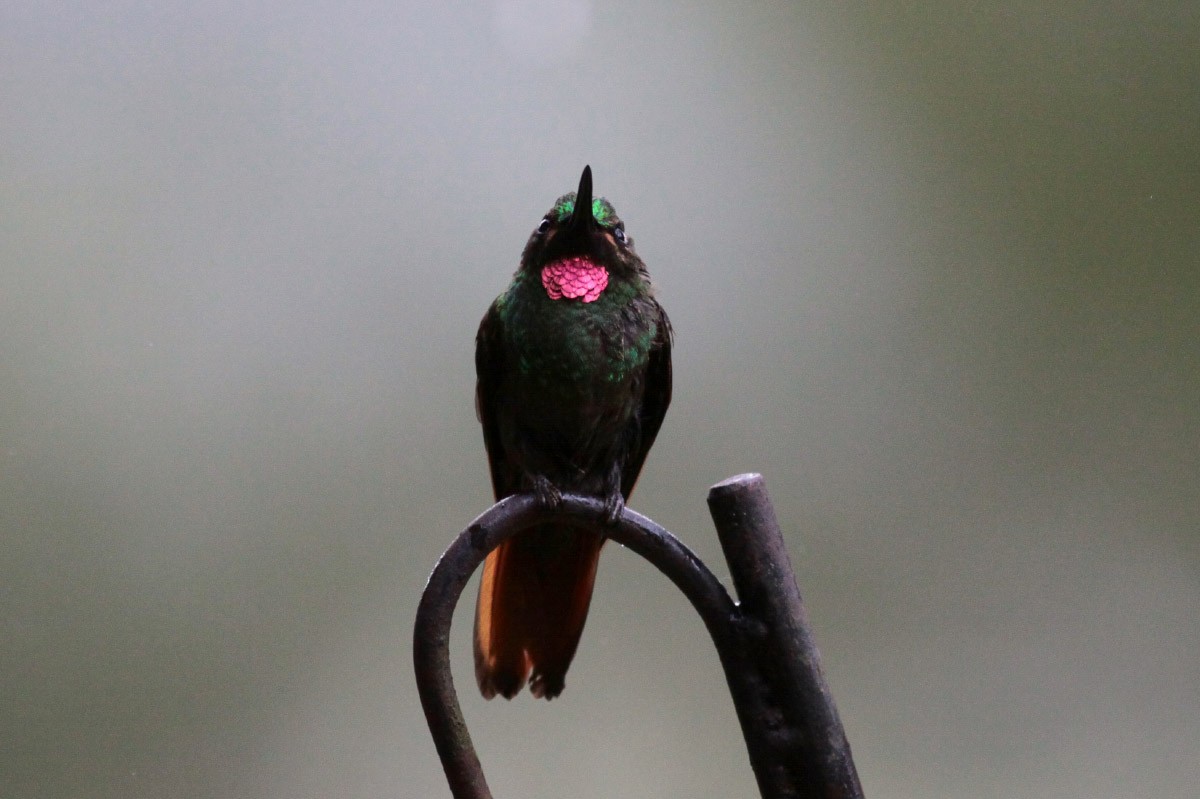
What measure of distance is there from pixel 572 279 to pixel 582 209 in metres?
0.09

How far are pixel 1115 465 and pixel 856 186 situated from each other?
65 cm

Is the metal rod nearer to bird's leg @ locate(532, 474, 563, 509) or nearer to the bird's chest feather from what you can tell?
bird's leg @ locate(532, 474, 563, 509)

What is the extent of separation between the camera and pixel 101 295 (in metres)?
1.66

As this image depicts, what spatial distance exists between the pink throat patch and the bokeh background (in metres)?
0.57

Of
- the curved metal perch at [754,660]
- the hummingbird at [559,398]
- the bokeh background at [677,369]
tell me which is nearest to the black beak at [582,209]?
the hummingbird at [559,398]

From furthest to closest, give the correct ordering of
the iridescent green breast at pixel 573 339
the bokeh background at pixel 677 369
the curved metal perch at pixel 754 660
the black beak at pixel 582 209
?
the bokeh background at pixel 677 369, the iridescent green breast at pixel 573 339, the black beak at pixel 582 209, the curved metal perch at pixel 754 660

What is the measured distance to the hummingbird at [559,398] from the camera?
1152 millimetres

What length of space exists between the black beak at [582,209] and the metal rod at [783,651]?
1.30ft

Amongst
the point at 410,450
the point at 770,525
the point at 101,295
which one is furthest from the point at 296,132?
the point at 770,525

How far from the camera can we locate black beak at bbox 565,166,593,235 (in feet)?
3.59

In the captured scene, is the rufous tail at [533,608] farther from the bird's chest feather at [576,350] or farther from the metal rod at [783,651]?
the metal rod at [783,651]

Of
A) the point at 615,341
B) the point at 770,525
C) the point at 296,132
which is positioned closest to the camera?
the point at 770,525

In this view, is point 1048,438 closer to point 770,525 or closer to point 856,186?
point 856,186

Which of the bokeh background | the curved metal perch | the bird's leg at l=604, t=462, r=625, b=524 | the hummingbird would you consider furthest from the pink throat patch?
the bokeh background
